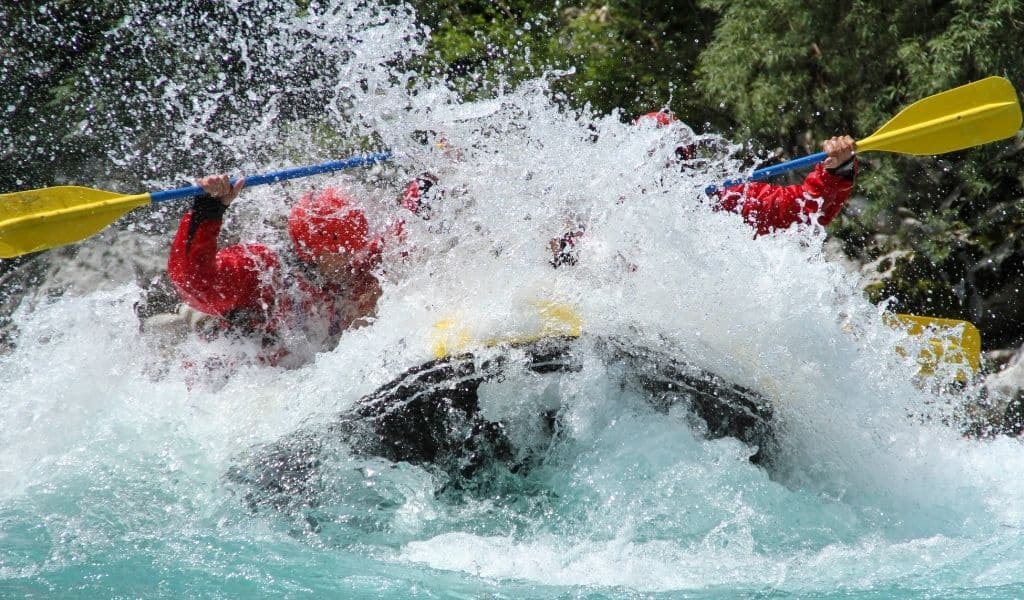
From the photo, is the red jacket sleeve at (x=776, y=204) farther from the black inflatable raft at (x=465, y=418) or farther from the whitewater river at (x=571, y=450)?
the black inflatable raft at (x=465, y=418)

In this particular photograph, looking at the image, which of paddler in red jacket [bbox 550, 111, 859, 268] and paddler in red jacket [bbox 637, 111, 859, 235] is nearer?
paddler in red jacket [bbox 550, 111, 859, 268]

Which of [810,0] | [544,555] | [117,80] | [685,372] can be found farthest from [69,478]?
[810,0]

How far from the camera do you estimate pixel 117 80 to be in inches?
239

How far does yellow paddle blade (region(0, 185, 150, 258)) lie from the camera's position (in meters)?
3.24

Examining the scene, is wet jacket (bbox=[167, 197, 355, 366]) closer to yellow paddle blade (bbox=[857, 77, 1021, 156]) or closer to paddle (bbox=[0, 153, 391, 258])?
paddle (bbox=[0, 153, 391, 258])

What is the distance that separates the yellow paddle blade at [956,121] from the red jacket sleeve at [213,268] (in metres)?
2.22

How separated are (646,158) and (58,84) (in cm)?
443

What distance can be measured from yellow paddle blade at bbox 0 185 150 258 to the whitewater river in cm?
61

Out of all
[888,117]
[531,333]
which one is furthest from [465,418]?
[888,117]

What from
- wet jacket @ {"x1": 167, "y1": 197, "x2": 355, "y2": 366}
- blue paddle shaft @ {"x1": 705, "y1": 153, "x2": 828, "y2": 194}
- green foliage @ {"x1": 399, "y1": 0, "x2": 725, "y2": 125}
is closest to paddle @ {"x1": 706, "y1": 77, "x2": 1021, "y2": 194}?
blue paddle shaft @ {"x1": 705, "y1": 153, "x2": 828, "y2": 194}

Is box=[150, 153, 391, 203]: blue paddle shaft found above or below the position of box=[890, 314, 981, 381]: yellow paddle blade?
above

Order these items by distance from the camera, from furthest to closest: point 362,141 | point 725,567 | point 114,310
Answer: point 362,141 < point 114,310 < point 725,567

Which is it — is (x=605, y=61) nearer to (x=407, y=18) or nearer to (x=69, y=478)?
(x=407, y=18)

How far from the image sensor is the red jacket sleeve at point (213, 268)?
3283 mm
